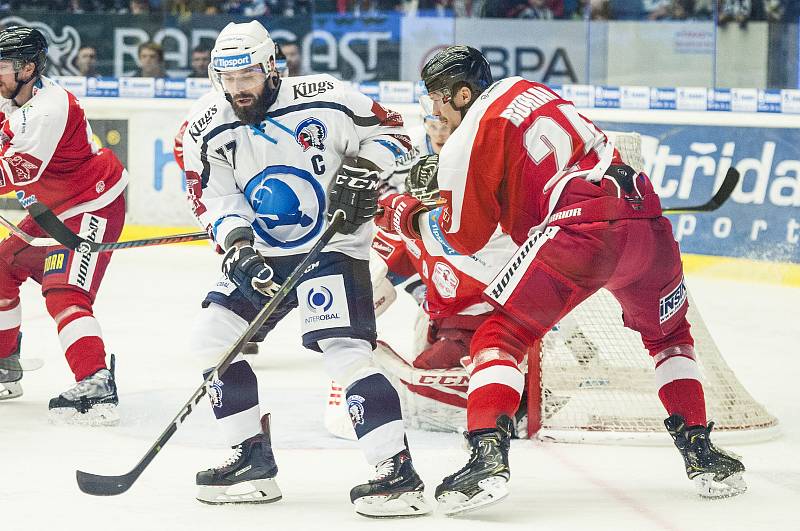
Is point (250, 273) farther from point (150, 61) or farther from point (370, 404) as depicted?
point (150, 61)

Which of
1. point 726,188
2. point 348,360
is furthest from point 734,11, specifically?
point 348,360

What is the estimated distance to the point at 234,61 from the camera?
312 centimetres

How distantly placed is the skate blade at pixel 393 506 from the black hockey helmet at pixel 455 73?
2.95 ft

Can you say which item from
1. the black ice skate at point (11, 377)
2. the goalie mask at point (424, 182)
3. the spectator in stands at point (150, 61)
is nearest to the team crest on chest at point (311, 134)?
the goalie mask at point (424, 182)

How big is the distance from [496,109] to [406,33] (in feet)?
16.2

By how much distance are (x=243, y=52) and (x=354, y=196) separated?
1.32 feet

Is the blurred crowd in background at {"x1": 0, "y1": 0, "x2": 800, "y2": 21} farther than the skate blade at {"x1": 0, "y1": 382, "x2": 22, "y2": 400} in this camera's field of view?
Yes

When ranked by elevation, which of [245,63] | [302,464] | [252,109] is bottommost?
[302,464]

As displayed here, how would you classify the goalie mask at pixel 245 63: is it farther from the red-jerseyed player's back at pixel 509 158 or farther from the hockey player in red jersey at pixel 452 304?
the hockey player in red jersey at pixel 452 304

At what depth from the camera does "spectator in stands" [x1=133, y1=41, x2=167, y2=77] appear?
311 inches

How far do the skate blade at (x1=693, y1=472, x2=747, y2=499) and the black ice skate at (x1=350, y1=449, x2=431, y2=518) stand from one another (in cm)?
65

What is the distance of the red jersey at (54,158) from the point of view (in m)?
4.06

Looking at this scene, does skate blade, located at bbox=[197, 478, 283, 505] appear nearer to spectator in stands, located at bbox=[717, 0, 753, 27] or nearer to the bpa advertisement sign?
the bpa advertisement sign

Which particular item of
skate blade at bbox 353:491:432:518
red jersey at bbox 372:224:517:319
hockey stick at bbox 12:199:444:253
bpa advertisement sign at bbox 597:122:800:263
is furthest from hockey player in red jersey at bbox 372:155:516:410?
bpa advertisement sign at bbox 597:122:800:263
